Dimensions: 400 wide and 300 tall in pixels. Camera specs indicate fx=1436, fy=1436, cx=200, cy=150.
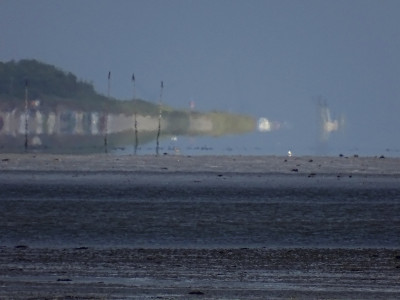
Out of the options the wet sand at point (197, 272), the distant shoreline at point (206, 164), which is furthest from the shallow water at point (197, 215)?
the distant shoreline at point (206, 164)

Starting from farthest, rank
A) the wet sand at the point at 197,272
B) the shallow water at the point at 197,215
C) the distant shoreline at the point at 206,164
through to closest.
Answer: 1. the distant shoreline at the point at 206,164
2. the shallow water at the point at 197,215
3. the wet sand at the point at 197,272

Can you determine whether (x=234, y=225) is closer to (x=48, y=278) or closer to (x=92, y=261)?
(x=92, y=261)

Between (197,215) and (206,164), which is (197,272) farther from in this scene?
(206,164)

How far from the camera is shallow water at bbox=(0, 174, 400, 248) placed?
26.3 m

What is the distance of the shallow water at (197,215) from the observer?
1035 inches

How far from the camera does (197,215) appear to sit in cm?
3303

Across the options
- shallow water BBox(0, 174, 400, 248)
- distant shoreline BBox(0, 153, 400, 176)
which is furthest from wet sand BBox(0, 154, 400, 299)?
distant shoreline BBox(0, 153, 400, 176)

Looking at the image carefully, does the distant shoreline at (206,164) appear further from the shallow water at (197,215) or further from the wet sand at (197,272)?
the wet sand at (197,272)

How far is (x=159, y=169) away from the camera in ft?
212

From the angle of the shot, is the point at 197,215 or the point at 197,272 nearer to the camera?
the point at 197,272

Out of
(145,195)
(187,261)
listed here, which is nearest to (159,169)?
(145,195)

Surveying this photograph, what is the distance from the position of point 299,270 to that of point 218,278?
1.86 metres

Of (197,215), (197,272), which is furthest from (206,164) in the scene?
(197,272)

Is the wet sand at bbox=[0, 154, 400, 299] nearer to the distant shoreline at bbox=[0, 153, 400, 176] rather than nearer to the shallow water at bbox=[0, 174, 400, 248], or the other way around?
the shallow water at bbox=[0, 174, 400, 248]
